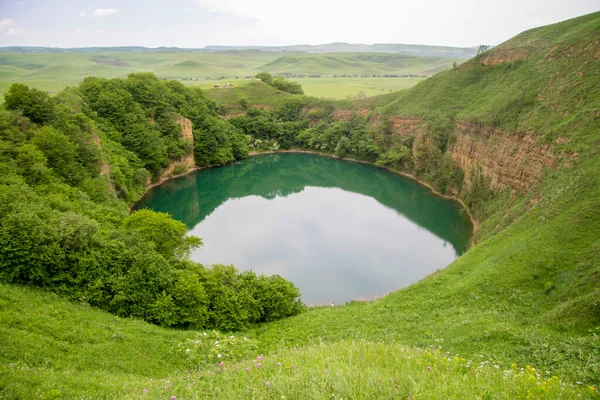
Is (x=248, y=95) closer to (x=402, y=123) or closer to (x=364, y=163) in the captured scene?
(x=364, y=163)

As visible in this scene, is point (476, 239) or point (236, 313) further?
point (476, 239)

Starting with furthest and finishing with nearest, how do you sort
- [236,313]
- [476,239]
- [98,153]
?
[98,153] → [476,239] → [236,313]

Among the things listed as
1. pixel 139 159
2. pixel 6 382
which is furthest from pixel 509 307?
pixel 139 159

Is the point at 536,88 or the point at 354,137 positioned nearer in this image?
the point at 536,88

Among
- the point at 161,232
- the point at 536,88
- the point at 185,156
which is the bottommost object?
the point at 185,156

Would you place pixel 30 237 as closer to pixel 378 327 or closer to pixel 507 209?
pixel 378 327

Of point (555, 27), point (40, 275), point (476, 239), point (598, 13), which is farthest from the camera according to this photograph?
point (555, 27)

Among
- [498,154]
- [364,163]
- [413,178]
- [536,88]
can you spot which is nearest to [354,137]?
[364,163]
